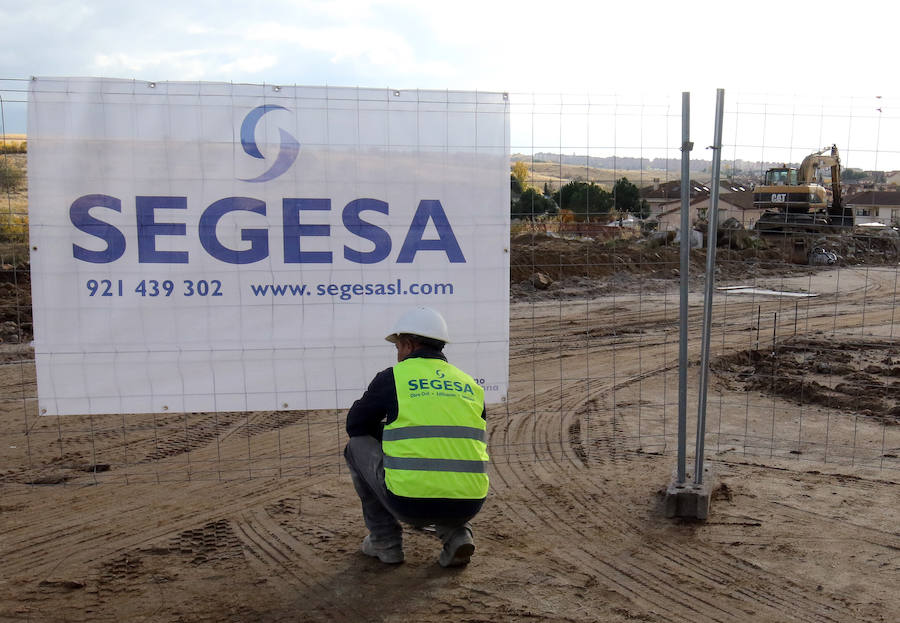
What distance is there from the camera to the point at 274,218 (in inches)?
210

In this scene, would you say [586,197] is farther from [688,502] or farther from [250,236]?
[250,236]

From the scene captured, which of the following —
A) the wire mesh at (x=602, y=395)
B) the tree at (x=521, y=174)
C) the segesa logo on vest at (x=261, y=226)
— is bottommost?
the wire mesh at (x=602, y=395)

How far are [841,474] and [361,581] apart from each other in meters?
4.06

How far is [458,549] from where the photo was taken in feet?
14.8

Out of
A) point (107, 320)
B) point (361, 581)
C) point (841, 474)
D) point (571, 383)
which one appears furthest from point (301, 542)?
point (571, 383)

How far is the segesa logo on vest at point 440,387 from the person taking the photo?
13.9 ft

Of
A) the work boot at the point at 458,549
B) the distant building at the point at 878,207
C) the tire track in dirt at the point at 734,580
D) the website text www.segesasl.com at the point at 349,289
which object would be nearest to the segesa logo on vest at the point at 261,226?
the website text www.segesasl.com at the point at 349,289

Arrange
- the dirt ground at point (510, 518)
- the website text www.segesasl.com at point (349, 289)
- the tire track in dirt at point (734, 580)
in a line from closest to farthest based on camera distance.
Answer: the tire track in dirt at point (734, 580) → the dirt ground at point (510, 518) → the website text www.segesasl.com at point (349, 289)

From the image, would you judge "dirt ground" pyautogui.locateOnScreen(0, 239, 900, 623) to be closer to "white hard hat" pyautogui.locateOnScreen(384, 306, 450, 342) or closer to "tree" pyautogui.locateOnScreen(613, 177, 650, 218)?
"white hard hat" pyautogui.locateOnScreen(384, 306, 450, 342)

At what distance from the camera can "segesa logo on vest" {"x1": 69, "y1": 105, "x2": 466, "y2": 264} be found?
519cm

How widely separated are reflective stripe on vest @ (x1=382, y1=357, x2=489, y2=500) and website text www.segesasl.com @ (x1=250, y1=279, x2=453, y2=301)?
124 centimetres

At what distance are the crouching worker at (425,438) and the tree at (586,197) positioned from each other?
2339mm

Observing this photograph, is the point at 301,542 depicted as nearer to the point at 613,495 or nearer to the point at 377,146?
the point at 613,495

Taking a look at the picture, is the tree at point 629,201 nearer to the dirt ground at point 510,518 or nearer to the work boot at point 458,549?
the dirt ground at point 510,518
